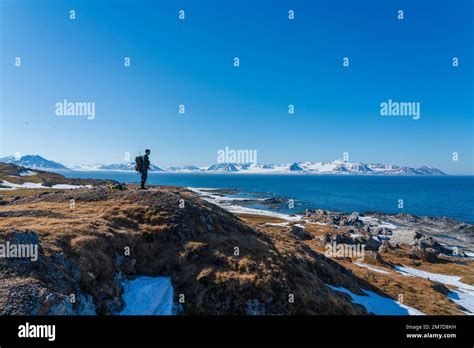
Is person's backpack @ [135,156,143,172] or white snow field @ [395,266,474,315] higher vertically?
person's backpack @ [135,156,143,172]

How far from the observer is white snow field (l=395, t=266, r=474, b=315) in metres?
39.9

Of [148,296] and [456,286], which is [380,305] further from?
[456,286]

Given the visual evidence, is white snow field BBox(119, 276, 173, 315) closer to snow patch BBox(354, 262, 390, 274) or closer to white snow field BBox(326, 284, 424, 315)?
white snow field BBox(326, 284, 424, 315)

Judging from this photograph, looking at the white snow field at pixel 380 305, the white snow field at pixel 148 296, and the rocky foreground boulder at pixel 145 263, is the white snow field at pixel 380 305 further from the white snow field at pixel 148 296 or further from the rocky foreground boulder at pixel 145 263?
the white snow field at pixel 148 296

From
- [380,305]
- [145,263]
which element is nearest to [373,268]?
[380,305]

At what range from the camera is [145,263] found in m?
23.1

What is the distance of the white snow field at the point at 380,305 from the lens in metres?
29.3

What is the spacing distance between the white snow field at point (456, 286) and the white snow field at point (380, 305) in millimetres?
11135

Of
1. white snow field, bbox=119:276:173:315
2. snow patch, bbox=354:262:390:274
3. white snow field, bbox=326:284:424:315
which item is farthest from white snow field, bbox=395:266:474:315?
white snow field, bbox=119:276:173:315

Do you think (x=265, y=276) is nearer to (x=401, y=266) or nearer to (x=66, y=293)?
(x=66, y=293)

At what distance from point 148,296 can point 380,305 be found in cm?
2498

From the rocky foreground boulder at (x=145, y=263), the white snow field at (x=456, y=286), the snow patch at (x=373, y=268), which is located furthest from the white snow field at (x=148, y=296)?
the snow patch at (x=373, y=268)

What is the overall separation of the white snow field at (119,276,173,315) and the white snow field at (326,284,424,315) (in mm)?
17094

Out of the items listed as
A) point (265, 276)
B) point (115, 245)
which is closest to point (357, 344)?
point (265, 276)
